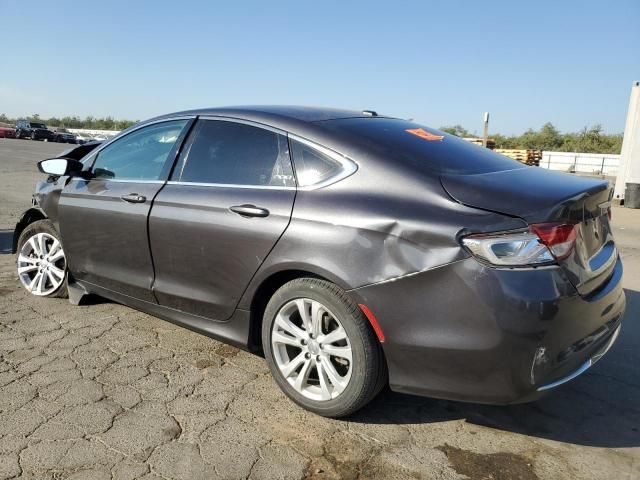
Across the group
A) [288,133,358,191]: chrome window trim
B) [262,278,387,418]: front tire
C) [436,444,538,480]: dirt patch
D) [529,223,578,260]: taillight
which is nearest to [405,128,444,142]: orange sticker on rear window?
[288,133,358,191]: chrome window trim

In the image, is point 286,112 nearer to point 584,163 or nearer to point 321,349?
point 321,349

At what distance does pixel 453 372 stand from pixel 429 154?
1.16 meters

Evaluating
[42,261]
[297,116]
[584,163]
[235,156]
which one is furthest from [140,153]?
[584,163]

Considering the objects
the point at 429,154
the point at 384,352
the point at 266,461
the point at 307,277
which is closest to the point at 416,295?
the point at 384,352

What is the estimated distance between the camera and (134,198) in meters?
3.61

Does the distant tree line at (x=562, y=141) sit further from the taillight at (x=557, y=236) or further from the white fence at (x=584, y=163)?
the taillight at (x=557, y=236)

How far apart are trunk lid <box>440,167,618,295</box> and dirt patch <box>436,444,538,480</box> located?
33.8 inches

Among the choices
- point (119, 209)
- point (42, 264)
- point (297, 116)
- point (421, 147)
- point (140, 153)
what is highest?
point (297, 116)

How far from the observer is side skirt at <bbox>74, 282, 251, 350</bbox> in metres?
3.09

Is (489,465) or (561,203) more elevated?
(561,203)

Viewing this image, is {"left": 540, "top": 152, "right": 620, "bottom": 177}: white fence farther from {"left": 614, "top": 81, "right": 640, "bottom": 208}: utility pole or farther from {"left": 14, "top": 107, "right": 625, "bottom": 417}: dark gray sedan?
{"left": 14, "top": 107, "right": 625, "bottom": 417}: dark gray sedan

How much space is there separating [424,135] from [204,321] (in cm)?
180

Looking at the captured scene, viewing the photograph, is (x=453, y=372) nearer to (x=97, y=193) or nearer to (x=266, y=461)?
(x=266, y=461)

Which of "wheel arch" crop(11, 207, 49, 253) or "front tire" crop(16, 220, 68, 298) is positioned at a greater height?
"wheel arch" crop(11, 207, 49, 253)
